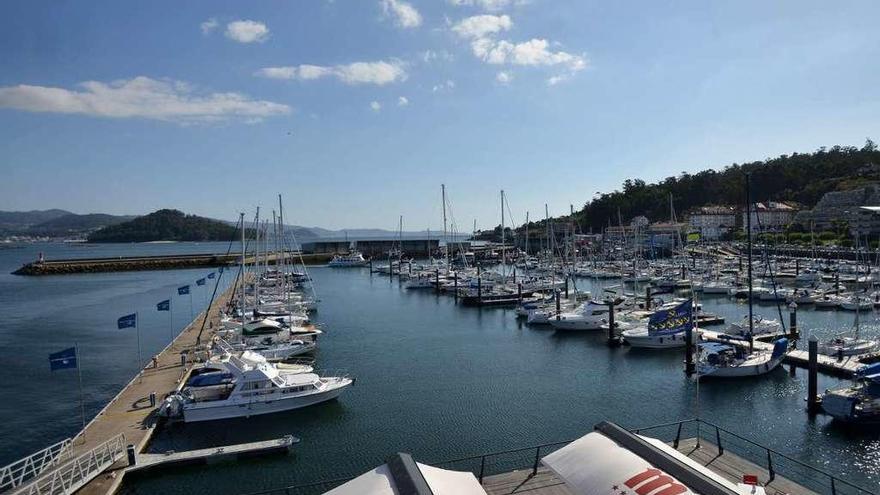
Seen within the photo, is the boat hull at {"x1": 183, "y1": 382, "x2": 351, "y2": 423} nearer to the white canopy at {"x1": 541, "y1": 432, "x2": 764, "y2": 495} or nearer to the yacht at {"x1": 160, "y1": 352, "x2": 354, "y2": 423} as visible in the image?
the yacht at {"x1": 160, "y1": 352, "x2": 354, "y2": 423}

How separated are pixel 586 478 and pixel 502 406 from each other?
18756 millimetres

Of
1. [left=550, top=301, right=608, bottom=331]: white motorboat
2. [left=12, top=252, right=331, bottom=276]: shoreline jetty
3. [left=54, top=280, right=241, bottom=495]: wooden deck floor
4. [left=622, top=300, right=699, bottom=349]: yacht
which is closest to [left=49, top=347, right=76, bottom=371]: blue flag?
[left=54, top=280, right=241, bottom=495]: wooden deck floor

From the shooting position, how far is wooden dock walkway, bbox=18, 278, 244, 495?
21055 mm

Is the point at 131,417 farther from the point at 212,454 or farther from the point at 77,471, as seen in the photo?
the point at 212,454

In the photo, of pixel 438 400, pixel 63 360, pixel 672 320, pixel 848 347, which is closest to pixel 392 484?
pixel 63 360

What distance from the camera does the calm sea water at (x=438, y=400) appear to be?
2419 centimetres

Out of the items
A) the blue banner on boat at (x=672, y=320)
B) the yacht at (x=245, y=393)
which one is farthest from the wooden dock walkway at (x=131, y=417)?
the blue banner on boat at (x=672, y=320)

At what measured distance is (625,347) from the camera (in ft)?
144

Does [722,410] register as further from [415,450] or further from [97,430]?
[97,430]

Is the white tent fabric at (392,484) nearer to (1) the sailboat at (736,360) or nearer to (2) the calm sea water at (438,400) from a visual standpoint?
(2) the calm sea water at (438,400)

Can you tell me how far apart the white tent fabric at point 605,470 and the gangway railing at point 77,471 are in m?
16.0

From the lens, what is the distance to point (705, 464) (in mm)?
16703

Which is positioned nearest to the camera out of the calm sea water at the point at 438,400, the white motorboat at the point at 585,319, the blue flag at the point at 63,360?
the blue flag at the point at 63,360

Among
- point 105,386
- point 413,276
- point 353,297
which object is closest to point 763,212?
point 413,276
